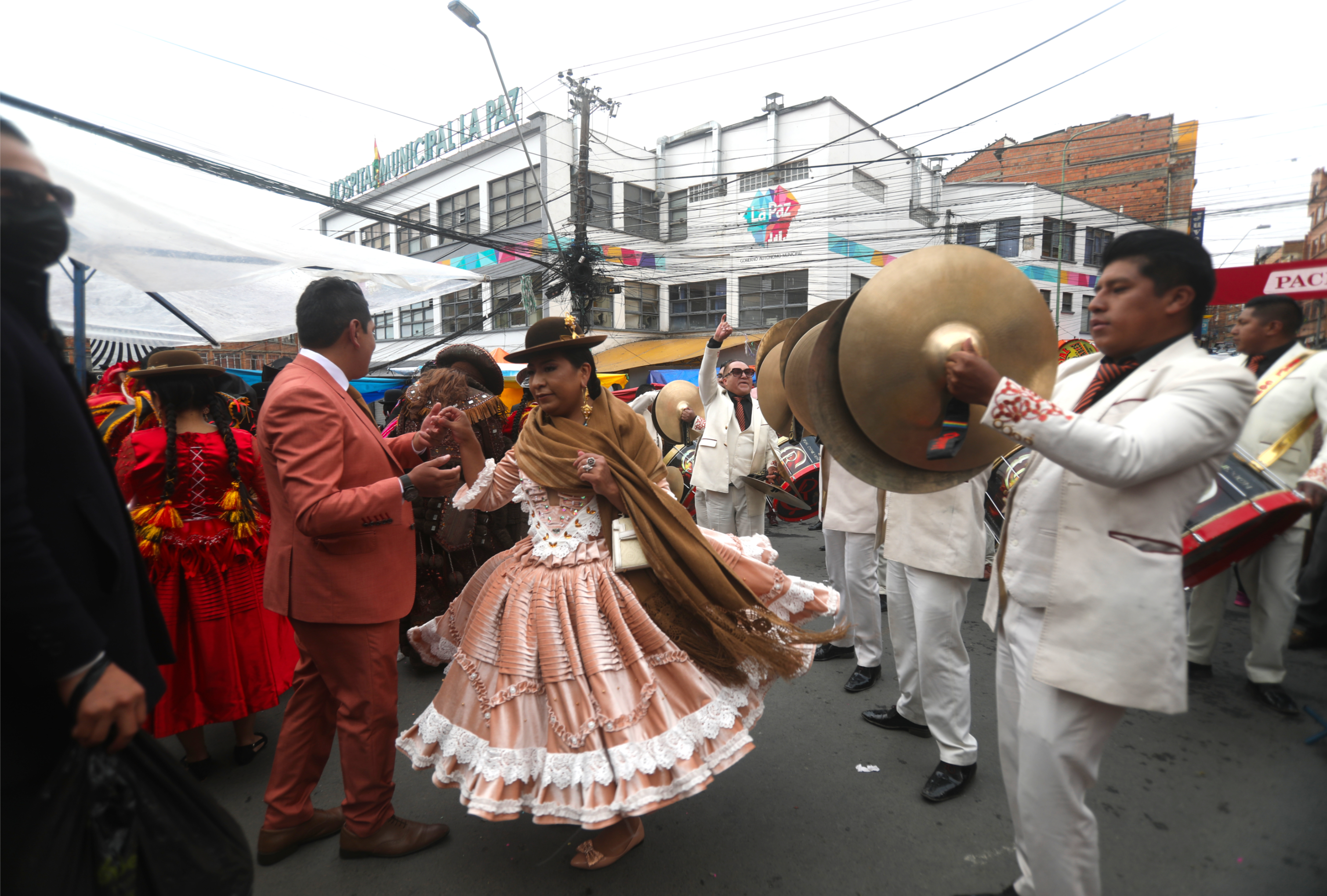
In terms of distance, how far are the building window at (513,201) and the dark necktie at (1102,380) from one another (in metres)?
21.9

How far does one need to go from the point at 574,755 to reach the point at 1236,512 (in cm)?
227

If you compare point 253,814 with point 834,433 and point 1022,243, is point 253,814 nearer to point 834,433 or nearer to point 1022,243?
point 834,433

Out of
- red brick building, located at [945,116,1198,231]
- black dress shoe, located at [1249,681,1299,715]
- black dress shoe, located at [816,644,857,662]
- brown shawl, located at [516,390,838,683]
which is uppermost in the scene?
red brick building, located at [945,116,1198,231]

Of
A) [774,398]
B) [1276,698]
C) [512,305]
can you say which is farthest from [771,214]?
[1276,698]

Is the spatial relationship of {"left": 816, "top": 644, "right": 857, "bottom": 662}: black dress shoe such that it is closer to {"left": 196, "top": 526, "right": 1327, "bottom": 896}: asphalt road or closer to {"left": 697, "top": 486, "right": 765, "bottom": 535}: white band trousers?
{"left": 196, "top": 526, "right": 1327, "bottom": 896}: asphalt road

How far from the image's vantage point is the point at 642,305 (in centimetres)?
2348

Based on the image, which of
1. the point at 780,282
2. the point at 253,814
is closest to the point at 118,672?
the point at 253,814

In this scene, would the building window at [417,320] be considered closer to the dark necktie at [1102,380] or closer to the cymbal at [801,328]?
the cymbal at [801,328]

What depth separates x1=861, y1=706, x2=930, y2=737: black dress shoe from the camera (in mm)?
3412

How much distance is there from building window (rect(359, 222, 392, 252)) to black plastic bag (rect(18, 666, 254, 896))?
30481 millimetres

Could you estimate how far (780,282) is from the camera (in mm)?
22219

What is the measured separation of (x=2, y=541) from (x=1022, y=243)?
29.4 m

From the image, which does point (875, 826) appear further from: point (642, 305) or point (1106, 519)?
point (642, 305)

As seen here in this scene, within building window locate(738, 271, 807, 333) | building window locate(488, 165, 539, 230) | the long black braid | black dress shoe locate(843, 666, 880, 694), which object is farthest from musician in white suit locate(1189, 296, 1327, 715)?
building window locate(488, 165, 539, 230)
